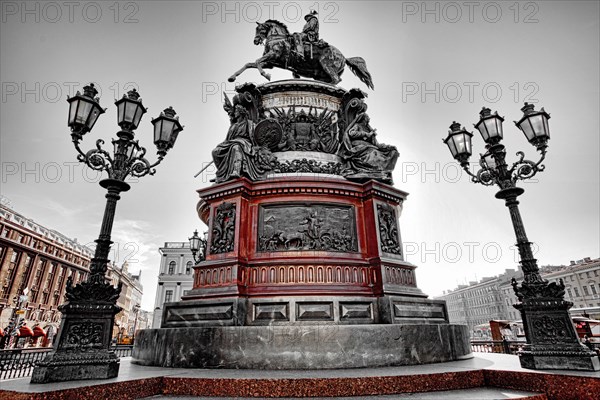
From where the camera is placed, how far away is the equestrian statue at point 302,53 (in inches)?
405

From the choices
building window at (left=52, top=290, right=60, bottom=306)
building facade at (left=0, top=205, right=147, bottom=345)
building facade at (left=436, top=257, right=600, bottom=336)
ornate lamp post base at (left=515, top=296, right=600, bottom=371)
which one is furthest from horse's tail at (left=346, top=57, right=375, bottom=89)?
building window at (left=52, top=290, right=60, bottom=306)

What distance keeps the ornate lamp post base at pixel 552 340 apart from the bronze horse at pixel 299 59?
326 inches

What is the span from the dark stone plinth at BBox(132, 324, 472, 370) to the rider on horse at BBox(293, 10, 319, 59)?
8.81 m

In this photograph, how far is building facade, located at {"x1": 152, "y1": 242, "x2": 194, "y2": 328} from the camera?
4662 centimetres

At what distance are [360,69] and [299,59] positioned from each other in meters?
2.21

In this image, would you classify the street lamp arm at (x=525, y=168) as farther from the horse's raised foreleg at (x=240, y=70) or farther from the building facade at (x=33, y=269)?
the building facade at (x=33, y=269)

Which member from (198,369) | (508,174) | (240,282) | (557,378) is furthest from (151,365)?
(508,174)

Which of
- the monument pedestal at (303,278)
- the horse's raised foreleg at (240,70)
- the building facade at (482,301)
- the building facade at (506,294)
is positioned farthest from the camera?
the building facade at (482,301)

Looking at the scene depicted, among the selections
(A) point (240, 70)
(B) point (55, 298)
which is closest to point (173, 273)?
(B) point (55, 298)

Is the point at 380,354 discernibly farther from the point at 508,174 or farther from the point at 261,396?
the point at 508,174

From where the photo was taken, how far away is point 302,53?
34.4 feet

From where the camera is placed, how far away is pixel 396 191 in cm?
723

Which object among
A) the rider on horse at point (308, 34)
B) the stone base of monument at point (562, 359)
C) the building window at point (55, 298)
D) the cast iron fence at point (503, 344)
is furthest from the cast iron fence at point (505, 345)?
the building window at point (55, 298)

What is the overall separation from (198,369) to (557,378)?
449 cm
